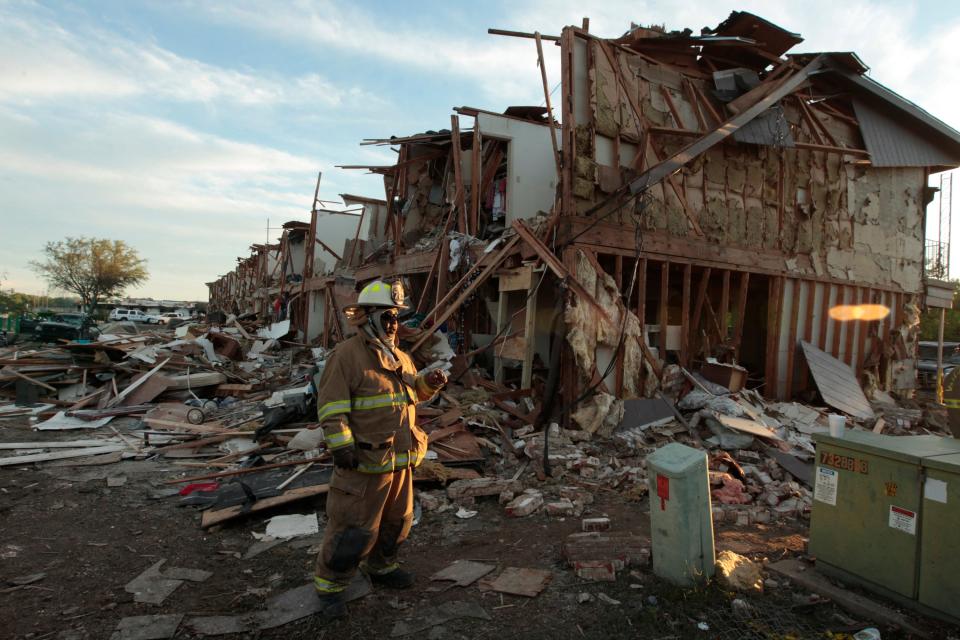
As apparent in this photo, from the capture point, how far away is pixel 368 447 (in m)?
3.47

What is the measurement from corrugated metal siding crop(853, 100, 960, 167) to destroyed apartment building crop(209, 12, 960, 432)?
5cm

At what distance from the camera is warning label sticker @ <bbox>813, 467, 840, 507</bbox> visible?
346 centimetres

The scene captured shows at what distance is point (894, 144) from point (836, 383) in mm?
5421

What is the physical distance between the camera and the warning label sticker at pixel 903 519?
9.95 feet

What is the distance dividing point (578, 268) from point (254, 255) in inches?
1175

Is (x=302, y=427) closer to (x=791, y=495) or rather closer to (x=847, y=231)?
(x=791, y=495)

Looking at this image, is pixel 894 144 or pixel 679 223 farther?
pixel 894 144

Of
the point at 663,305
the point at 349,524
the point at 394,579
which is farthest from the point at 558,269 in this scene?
the point at 349,524

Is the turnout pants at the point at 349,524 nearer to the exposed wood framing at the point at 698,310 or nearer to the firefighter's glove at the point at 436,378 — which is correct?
the firefighter's glove at the point at 436,378

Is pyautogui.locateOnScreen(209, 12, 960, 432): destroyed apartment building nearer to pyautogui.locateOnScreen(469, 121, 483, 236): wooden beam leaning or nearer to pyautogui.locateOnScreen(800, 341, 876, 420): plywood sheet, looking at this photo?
pyautogui.locateOnScreen(469, 121, 483, 236): wooden beam leaning

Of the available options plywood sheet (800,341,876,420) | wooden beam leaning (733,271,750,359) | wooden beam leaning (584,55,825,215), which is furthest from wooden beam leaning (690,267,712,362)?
plywood sheet (800,341,876,420)

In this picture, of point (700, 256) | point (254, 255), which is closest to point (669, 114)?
point (700, 256)

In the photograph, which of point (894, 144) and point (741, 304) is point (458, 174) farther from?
point (894, 144)

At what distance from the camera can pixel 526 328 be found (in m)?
8.38
